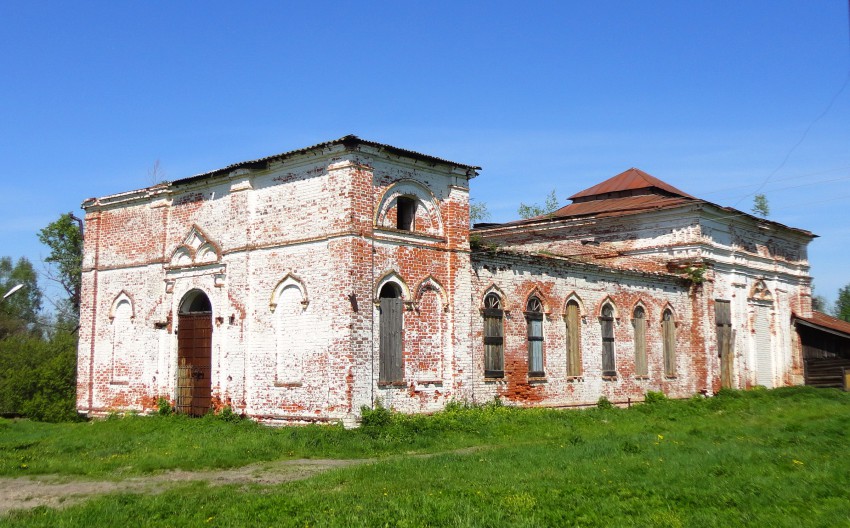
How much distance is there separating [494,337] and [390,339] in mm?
3325

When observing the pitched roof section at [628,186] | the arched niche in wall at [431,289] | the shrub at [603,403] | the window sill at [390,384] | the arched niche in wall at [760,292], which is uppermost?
the pitched roof section at [628,186]

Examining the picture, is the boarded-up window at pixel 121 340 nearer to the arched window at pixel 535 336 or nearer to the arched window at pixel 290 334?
the arched window at pixel 290 334

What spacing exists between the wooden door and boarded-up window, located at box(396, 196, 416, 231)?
209 inches

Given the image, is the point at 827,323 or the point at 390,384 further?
the point at 827,323

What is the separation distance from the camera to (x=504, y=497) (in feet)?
31.1

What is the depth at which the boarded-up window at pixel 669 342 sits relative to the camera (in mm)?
25228

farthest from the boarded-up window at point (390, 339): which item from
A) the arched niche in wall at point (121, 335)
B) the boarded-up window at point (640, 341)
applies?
the boarded-up window at point (640, 341)

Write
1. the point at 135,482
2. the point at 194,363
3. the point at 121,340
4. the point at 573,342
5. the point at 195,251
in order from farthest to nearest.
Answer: the point at 573,342
the point at 121,340
the point at 195,251
the point at 194,363
the point at 135,482

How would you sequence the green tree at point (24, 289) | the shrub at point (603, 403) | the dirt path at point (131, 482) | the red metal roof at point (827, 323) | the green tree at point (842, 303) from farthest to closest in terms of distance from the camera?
the green tree at point (842, 303), the green tree at point (24, 289), the red metal roof at point (827, 323), the shrub at point (603, 403), the dirt path at point (131, 482)

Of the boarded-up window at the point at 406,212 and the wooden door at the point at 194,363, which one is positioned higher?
the boarded-up window at the point at 406,212

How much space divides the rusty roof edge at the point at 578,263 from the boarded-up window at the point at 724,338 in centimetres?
200

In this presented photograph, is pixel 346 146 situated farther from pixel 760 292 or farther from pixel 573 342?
pixel 760 292

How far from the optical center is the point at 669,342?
1001 inches

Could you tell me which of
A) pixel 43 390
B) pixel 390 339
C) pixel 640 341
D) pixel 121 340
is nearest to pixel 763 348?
pixel 640 341
